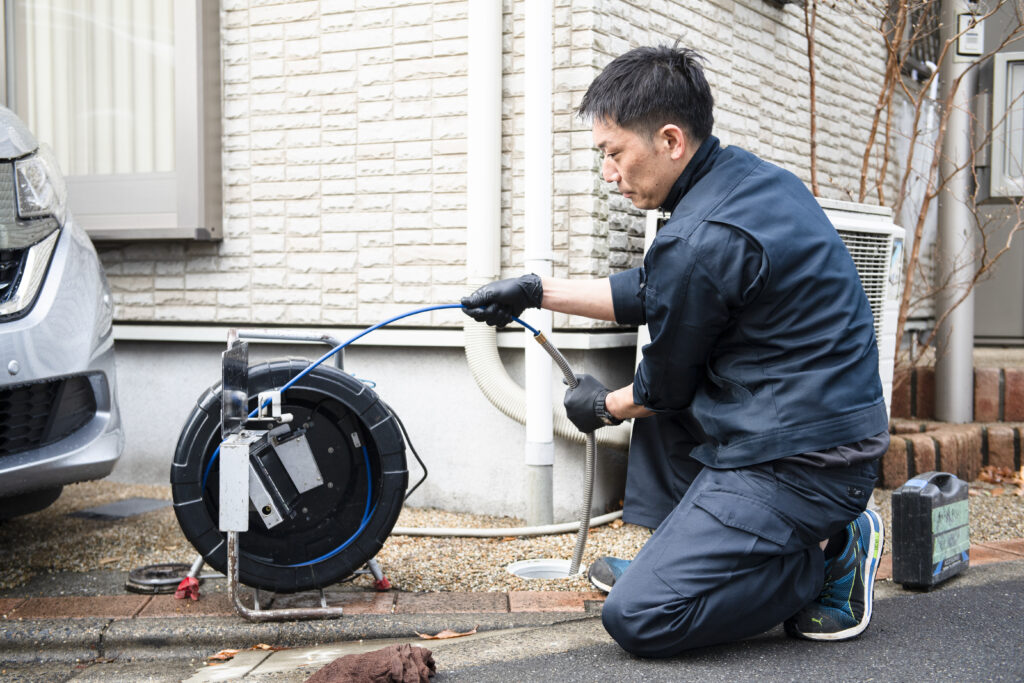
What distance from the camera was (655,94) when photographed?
9.16 feet

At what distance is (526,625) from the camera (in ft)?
10.5

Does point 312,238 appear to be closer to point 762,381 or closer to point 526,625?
point 526,625

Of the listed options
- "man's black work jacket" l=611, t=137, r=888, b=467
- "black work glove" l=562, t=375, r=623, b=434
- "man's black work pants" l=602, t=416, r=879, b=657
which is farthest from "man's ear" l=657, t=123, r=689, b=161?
"man's black work pants" l=602, t=416, r=879, b=657

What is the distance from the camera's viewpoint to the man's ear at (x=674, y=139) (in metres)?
2.83

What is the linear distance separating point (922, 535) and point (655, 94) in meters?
1.80

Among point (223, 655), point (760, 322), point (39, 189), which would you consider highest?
point (39, 189)

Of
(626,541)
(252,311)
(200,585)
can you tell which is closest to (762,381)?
(626,541)

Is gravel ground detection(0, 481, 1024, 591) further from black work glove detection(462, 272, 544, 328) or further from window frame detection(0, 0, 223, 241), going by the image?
window frame detection(0, 0, 223, 241)

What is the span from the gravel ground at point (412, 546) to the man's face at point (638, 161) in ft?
4.77

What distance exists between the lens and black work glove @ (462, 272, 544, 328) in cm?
305

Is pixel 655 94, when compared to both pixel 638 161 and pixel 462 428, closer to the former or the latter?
pixel 638 161

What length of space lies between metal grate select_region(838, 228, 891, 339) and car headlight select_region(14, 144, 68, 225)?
3.17 m

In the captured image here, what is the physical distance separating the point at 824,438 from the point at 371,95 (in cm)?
309

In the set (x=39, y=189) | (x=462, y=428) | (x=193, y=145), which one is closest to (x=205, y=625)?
(x=39, y=189)
